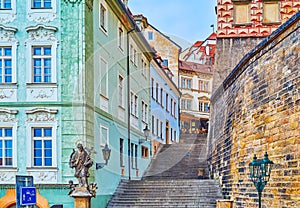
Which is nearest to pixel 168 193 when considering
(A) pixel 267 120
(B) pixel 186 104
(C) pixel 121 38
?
(C) pixel 121 38

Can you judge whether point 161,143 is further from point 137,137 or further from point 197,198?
point 197,198

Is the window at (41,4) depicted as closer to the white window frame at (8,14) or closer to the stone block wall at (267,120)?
the white window frame at (8,14)

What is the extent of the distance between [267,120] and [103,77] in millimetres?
8532

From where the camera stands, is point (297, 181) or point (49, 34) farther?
point (49, 34)

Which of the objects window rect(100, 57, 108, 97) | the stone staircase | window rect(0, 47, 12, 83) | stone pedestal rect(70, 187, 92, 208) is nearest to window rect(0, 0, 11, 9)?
window rect(0, 47, 12, 83)

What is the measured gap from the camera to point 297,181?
38.8 ft

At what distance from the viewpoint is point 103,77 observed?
69.7 ft

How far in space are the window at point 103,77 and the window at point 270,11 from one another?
29.3 ft

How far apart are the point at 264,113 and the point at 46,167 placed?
7.74 meters

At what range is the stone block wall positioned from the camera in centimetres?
1230

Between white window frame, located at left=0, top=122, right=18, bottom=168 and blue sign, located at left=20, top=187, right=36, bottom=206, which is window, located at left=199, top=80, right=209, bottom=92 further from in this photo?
blue sign, located at left=20, top=187, right=36, bottom=206

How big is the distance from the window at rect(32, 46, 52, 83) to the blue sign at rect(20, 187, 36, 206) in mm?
8335

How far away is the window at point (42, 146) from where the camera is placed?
1883 centimetres

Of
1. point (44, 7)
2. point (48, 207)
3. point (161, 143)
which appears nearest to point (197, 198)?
point (48, 207)
